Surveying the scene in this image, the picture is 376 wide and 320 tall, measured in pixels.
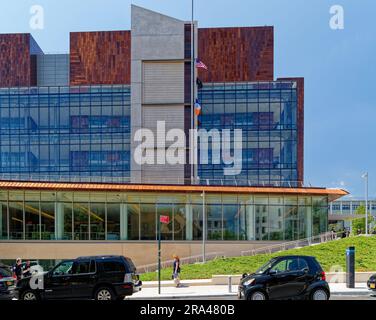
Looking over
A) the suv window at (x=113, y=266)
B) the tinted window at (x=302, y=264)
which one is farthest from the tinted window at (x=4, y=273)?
the tinted window at (x=302, y=264)

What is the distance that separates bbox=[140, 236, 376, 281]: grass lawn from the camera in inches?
1021

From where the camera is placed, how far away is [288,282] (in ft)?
45.9

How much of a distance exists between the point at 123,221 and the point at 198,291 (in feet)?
58.3

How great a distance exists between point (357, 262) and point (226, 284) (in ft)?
31.8

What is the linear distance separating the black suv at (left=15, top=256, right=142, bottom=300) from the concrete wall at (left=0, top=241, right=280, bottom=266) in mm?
20563

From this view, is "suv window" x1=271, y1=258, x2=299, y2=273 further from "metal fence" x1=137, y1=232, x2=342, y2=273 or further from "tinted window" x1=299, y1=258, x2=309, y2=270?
"metal fence" x1=137, y1=232, x2=342, y2=273

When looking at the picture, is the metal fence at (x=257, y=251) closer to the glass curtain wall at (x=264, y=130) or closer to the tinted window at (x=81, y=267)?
the tinted window at (x=81, y=267)

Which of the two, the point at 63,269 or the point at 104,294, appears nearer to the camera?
the point at 104,294

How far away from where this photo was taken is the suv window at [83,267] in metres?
15.6

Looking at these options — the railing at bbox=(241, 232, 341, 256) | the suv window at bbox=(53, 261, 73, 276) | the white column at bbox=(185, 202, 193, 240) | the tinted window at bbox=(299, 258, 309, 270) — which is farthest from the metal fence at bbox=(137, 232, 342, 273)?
the tinted window at bbox=(299, 258, 309, 270)

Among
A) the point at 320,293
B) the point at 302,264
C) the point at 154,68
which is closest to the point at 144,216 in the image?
the point at 302,264

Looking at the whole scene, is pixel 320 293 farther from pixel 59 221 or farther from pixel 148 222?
pixel 59 221

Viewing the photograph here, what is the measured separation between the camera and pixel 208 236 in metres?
37.4
